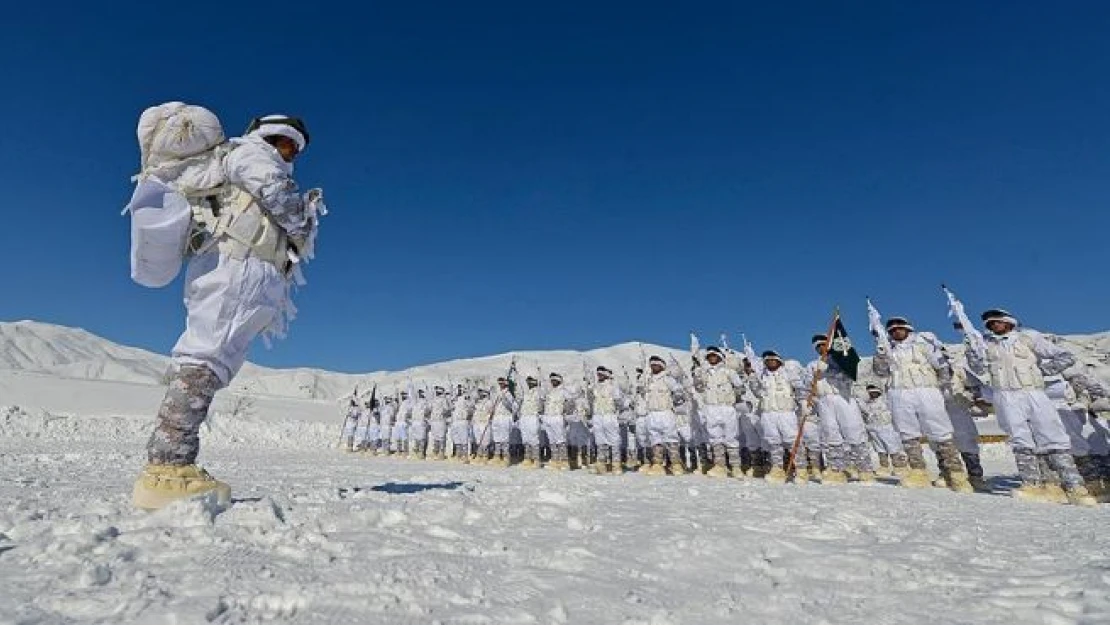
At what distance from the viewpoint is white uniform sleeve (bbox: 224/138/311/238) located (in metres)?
3.71

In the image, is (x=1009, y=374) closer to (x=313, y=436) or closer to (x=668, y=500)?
(x=668, y=500)

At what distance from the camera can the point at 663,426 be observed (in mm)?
14086

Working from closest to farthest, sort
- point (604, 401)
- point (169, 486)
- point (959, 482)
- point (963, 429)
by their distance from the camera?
point (169, 486)
point (959, 482)
point (963, 429)
point (604, 401)

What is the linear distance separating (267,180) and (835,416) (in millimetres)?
11190

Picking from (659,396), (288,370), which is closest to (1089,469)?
(659,396)

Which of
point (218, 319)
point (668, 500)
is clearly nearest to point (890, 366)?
point (668, 500)

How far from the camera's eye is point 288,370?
281 ft

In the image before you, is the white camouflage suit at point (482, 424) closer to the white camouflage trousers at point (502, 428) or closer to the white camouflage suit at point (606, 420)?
the white camouflage trousers at point (502, 428)

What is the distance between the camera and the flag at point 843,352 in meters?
11.8

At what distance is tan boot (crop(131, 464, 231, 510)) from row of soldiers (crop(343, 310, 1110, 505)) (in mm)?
8510

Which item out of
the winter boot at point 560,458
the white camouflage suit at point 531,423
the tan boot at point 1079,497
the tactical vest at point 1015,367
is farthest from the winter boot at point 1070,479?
the white camouflage suit at point 531,423

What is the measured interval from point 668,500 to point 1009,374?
5808mm

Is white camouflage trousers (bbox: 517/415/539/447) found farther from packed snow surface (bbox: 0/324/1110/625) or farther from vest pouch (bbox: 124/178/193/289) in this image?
vest pouch (bbox: 124/178/193/289)

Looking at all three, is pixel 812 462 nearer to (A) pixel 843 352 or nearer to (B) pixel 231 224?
(A) pixel 843 352
